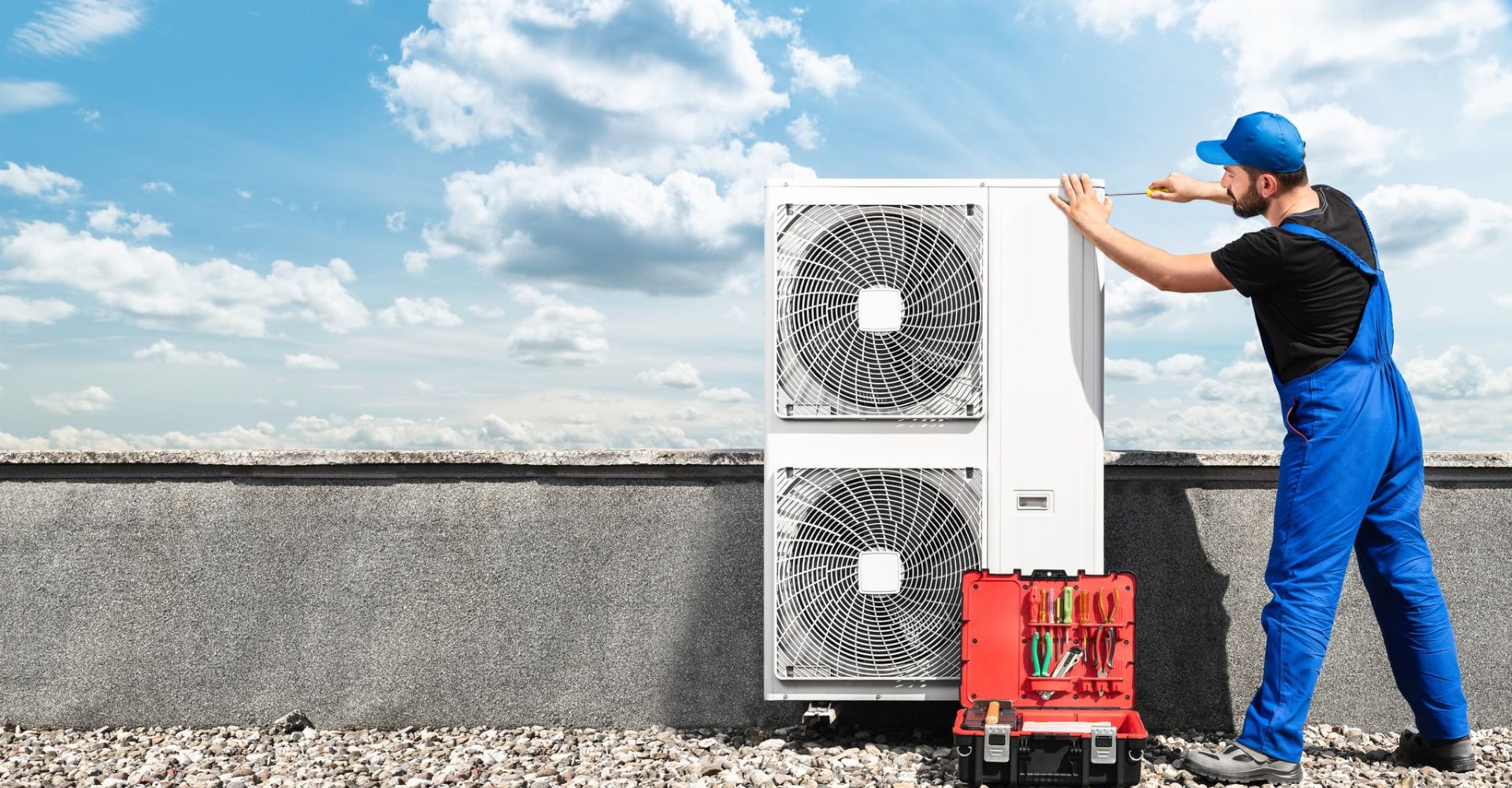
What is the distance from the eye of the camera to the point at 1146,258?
8.98 feet

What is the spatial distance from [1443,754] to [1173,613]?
83 centimetres

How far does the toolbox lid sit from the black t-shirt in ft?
2.61

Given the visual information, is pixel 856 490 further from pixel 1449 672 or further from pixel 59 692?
pixel 59 692

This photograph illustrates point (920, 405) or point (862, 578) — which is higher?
point (920, 405)

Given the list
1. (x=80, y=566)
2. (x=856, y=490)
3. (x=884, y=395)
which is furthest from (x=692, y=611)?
(x=80, y=566)

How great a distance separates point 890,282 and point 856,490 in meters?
0.59

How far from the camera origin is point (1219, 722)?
3375 millimetres

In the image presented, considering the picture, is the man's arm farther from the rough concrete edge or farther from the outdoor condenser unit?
the rough concrete edge

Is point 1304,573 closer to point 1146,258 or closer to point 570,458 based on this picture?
point 1146,258

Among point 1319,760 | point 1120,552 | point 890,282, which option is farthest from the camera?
point 1120,552

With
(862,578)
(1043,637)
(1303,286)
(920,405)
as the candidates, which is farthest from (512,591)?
(1303,286)

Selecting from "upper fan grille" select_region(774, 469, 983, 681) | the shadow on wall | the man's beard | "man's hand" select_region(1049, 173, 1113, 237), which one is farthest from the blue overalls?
"upper fan grille" select_region(774, 469, 983, 681)

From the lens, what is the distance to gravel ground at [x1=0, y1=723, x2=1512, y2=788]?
9.39 ft

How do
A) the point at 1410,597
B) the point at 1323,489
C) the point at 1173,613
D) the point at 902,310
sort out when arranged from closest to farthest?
the point at 1323,489 → the point at 902,310 → the point at 1410,597 → the point at 1173,613
